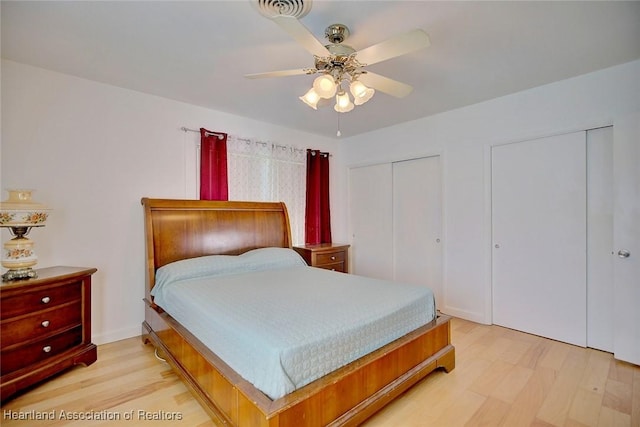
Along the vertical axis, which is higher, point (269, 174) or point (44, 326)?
point (269, 174)

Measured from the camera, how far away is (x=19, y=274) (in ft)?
6.58

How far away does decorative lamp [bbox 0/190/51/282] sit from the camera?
6.50 feet

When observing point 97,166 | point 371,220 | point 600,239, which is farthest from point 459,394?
point 97,166

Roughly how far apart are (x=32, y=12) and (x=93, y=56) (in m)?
0.49

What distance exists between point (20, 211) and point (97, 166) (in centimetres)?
78

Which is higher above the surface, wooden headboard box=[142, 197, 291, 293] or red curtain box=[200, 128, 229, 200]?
red curtain box=[200, 128, 229, 200]

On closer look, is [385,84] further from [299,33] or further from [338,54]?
[299,33]

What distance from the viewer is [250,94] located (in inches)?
115

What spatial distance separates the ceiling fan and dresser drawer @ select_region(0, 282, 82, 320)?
2.10 m

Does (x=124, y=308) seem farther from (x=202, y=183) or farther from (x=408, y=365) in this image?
(x=408, y=365)

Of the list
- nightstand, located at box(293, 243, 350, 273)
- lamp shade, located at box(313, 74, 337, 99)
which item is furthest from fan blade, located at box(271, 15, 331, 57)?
nightstand, located at box(293, 243, 350, 273)

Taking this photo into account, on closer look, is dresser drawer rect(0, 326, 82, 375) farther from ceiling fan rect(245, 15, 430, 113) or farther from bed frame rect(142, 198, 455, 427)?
ceiling fan rect(245, 15, 430, 113)

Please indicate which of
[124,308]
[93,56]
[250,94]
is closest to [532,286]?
[250,94]

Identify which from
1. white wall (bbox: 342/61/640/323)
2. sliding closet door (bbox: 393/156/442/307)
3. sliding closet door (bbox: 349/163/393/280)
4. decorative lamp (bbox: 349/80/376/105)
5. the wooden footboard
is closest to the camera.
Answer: the wooden footboard
